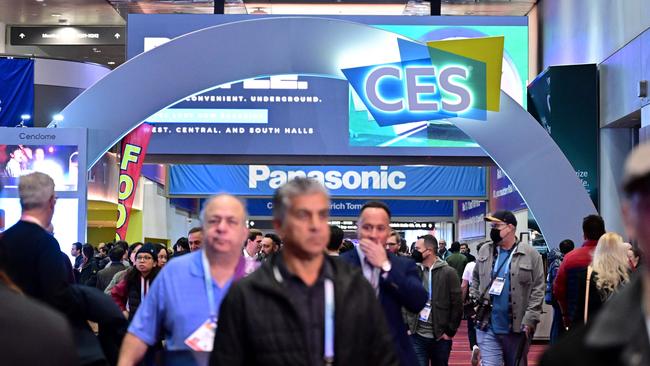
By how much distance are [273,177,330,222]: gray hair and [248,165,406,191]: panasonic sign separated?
2143cm

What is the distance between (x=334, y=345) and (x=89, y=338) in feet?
6.07

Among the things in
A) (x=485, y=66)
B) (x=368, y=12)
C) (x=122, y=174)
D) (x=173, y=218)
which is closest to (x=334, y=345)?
(x=485, y=66)

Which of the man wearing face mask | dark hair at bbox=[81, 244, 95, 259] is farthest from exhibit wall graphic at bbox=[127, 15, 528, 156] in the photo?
the man wearing face mask

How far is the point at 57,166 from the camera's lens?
11.4m

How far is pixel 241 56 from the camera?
1295 centimetres

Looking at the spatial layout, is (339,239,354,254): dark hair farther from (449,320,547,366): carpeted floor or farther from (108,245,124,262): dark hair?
(449,320,547,366): carpeted floor

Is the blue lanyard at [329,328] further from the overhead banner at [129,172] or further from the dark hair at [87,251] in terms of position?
the overhead banner at [129,172]

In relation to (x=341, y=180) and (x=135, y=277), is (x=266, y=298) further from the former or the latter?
(x=341, y=180)

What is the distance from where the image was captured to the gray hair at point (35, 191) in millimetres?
4562

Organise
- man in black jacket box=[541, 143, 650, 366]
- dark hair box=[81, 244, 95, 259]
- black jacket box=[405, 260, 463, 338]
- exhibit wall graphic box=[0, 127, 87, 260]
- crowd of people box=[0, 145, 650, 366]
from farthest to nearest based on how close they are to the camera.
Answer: dark hair box=[81, 244, 95, 259] < exhibit wall graphic box=[0, 127, 87, 260] < black jacket box=[405, 260, 463, 338] < crowd of people box=[0, 145, 650, 366] < man in black jacket box=[541, 143, 650, 366]

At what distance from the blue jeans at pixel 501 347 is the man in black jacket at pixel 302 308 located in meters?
5.23

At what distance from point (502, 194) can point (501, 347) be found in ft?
54.0

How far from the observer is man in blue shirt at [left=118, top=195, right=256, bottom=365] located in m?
4.06

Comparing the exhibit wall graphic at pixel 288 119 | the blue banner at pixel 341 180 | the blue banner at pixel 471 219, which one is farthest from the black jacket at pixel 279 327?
the blue banner at pixel 471 219
